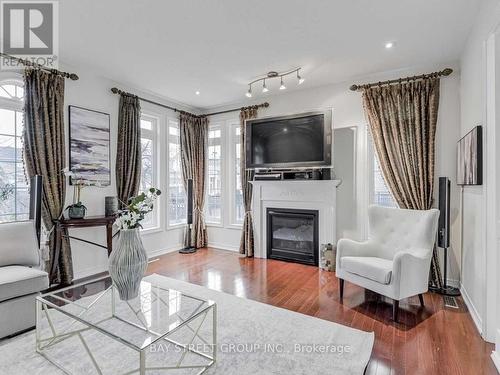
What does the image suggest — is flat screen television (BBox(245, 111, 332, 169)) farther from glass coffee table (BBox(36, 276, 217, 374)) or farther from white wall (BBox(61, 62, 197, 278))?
glass coffee table (BBox(36, 276, 217, 374))

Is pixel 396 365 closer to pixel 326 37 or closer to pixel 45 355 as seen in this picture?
pixel 45 355

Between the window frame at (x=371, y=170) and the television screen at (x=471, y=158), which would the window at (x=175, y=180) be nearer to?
the window frame at (x=371, y=170)

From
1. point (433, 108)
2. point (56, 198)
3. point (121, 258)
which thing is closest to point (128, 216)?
point (121, 258)

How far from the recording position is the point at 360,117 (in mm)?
3900

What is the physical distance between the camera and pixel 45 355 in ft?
6.27

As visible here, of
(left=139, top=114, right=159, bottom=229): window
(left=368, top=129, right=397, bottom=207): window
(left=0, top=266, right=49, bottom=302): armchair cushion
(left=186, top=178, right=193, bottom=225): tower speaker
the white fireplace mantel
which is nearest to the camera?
(left=0, top=266, right=49, bottom=302): armchair cushion

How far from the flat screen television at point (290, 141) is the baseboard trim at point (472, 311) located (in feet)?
6.85

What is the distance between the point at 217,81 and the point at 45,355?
11.7 ft

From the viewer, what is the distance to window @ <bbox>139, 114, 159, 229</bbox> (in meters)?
4.57

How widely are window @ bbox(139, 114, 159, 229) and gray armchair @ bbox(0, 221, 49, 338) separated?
74.9 inches

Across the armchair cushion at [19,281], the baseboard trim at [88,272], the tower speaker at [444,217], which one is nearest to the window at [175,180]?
the baseboard trim at [88,272]

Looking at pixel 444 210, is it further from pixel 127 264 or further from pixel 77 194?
pixel 77 194

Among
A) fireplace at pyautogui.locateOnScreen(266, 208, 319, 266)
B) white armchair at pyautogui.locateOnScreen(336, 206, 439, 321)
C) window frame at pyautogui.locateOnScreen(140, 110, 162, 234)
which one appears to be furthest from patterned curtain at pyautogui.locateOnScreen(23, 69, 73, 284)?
white armchair at pyautogui.locateOnScreen(336, 206, 439, 321)

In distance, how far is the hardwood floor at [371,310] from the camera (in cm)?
192
